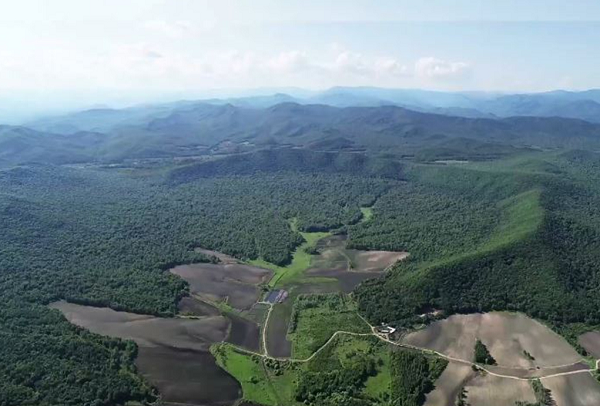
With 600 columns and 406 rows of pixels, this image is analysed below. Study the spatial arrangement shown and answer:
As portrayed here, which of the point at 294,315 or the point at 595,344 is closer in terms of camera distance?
the point at 595,344

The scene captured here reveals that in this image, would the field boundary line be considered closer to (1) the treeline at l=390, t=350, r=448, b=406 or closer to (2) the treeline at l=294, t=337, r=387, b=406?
(2) the treeline at l=294, t=337, r=387, b=406

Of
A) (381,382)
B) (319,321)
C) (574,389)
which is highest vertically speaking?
(319,321)

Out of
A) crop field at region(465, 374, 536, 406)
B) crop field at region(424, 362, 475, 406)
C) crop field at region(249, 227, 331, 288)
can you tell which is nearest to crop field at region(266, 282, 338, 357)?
crop field at region(249, 227, 331, 288)

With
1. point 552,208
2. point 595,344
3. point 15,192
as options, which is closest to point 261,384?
point 595,344

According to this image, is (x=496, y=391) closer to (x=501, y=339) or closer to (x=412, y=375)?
(x=412, y=375)

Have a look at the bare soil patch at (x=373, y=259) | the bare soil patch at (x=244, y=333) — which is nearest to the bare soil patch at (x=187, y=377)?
the bare soil patch at (x=244, y=333)

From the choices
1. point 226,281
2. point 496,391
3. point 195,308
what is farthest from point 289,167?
point 496,391

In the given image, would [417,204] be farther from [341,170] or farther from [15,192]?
[15,192]
